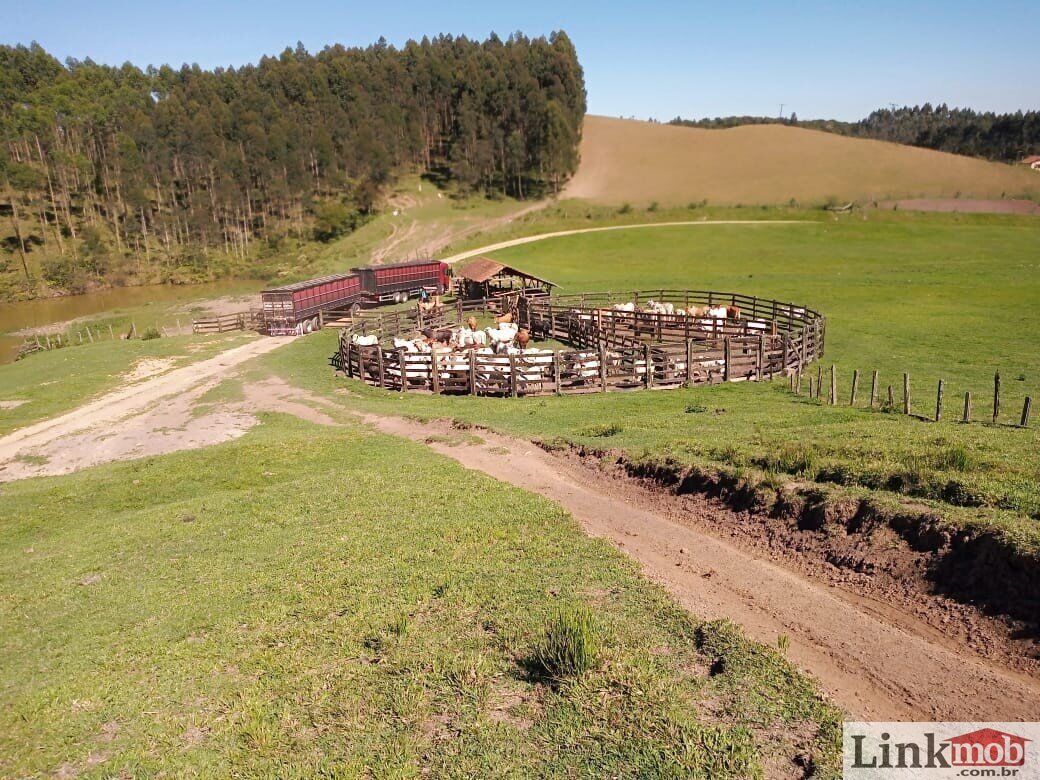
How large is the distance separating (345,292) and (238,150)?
65508mm

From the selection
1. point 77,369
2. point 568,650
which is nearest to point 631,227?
point 77,369

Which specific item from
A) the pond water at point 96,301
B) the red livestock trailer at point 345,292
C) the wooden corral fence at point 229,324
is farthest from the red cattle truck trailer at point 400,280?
the pond water at point 96,301

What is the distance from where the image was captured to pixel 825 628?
848cm

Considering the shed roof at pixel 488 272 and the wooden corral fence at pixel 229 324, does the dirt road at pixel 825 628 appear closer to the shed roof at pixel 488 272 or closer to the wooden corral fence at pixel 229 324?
the shed roof at pixel 488 272

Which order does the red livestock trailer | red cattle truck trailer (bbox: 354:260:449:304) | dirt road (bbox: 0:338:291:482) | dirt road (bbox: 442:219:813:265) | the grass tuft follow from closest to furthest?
the grass tuft
dirt road (bbox: 0:338:291:482)
the red livestock trailer
red cattle truck trailer (bbox: 354:260:449:304)
dirt road (bbox: 442:219:813:265)

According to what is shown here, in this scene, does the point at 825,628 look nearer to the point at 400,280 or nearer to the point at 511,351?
the point at 511,351

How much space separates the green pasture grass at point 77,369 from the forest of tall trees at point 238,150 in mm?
45590

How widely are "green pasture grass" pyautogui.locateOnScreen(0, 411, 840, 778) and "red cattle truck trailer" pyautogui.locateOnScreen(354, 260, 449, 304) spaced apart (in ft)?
121

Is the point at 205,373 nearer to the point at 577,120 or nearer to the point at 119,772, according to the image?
the point at 119,772

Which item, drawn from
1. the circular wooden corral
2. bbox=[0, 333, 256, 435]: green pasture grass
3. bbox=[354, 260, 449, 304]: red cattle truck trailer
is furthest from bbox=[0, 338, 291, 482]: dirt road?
bbox=[354, 260, 449, 304]: red cattle truck trailer

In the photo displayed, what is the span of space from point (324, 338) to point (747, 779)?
36916 mm

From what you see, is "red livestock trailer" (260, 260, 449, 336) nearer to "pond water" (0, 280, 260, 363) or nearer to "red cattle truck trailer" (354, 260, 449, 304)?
"red cattle truck trailer" (354, 260, 449, 304)

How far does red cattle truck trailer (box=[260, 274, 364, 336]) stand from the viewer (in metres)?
41.8

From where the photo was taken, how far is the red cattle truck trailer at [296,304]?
41781 mm
